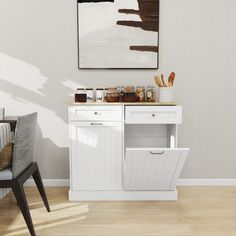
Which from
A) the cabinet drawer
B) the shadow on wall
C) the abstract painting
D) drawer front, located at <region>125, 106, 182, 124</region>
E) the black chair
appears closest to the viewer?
the black chair

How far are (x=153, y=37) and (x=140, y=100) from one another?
25.7 inches

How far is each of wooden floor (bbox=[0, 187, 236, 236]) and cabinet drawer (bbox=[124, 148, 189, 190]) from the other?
0.16 metres

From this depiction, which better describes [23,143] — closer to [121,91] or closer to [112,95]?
[112,95]

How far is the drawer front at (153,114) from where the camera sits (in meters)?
2.64

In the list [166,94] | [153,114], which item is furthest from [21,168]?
[166,94]

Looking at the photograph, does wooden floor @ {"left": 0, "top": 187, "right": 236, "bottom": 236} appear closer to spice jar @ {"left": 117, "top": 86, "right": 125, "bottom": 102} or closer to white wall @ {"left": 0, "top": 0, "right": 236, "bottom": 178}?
white wall @ {"left": 0, "top": 0, "right": 236, "bottom": 178}

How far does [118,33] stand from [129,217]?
171 cm


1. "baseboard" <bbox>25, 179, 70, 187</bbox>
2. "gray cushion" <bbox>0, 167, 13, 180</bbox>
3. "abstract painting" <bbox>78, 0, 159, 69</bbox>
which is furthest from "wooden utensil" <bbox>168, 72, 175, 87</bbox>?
"gray cushion" <bbox>0, 167, 13, 180</bbox>

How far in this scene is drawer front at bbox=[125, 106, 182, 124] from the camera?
2.64 metres

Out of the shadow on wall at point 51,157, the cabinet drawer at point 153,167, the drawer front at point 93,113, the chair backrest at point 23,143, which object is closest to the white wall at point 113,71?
the shadow on wall at point 51,157

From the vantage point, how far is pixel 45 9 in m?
2.98

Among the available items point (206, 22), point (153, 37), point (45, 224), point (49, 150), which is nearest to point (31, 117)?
point (45, 224)

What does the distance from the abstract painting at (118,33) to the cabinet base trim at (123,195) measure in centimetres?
121

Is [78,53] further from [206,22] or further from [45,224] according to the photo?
[45,224]
